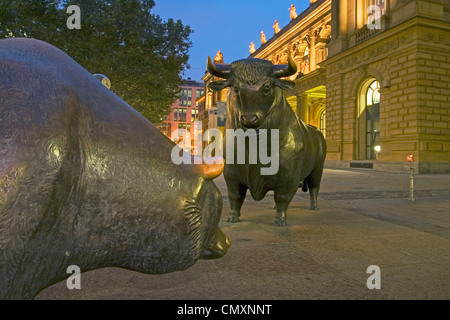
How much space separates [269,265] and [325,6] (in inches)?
1303

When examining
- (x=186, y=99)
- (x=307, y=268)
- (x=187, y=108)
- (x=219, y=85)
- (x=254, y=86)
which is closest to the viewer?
(x=307, y=268)

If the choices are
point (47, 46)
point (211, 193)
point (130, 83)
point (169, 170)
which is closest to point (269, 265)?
point (211, 193)

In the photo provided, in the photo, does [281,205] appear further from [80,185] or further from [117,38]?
[117,38]

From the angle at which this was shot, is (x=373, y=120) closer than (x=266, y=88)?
No

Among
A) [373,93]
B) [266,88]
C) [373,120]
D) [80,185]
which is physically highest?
[373,93]

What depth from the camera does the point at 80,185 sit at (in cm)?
104

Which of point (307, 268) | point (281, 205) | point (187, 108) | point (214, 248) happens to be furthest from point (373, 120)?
point (187, 108)

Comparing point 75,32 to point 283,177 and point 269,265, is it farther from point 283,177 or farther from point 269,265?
point 269,265

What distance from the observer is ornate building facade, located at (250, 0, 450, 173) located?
17.0 meters

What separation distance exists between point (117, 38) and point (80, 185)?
17.3 meters

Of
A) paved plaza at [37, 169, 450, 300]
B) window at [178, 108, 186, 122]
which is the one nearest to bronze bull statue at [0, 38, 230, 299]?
paved plaza at [37, 169, 450, 300]

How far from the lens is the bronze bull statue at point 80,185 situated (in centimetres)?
86

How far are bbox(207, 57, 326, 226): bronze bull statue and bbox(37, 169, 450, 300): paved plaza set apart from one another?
0.52 meters

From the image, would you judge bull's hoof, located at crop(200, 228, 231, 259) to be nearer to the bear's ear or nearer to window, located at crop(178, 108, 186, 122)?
the bear's ear
